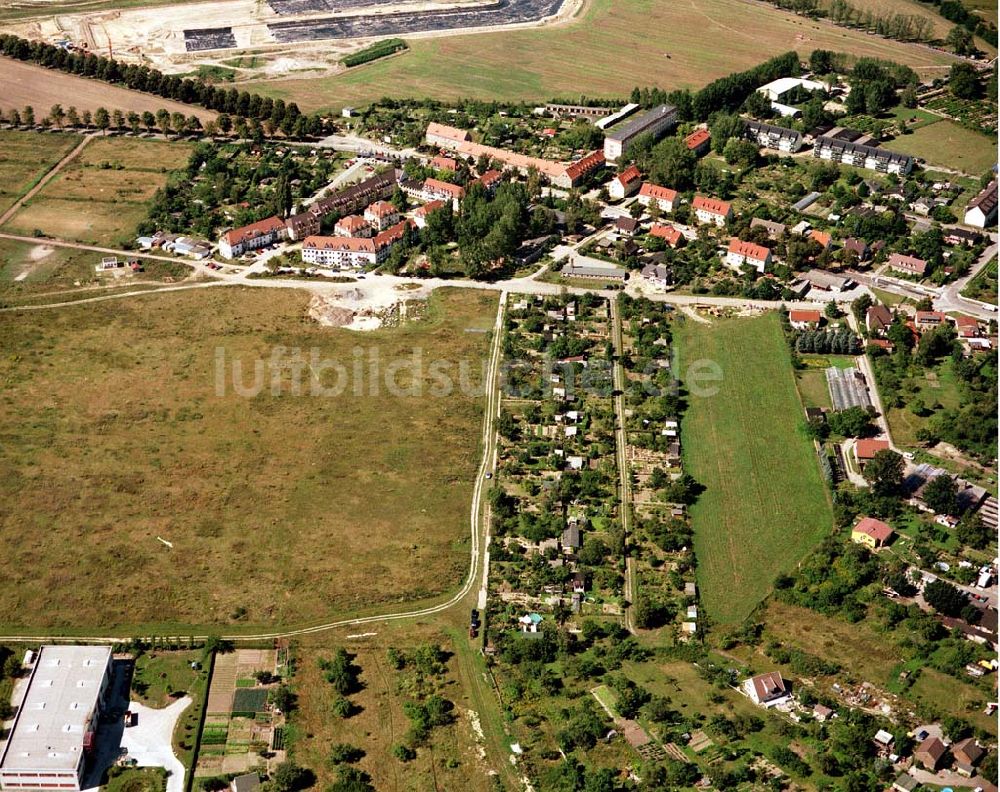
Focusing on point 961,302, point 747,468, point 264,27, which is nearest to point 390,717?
point 747,468

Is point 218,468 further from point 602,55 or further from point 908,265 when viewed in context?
point 602,55

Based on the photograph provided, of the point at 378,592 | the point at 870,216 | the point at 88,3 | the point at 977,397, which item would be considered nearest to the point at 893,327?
the point at 977,397

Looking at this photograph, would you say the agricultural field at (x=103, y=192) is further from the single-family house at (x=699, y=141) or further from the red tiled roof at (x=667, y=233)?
the single-family house at (x=699, y=141)

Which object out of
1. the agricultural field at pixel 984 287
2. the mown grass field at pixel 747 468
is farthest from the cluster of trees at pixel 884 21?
the mown grass field at pixel 747 468

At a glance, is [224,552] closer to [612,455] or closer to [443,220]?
[612,455]

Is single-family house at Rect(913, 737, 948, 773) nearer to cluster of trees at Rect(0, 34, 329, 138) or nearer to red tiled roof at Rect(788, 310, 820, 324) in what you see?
red tiled roof at Rect(788, 310, 820, 324)
